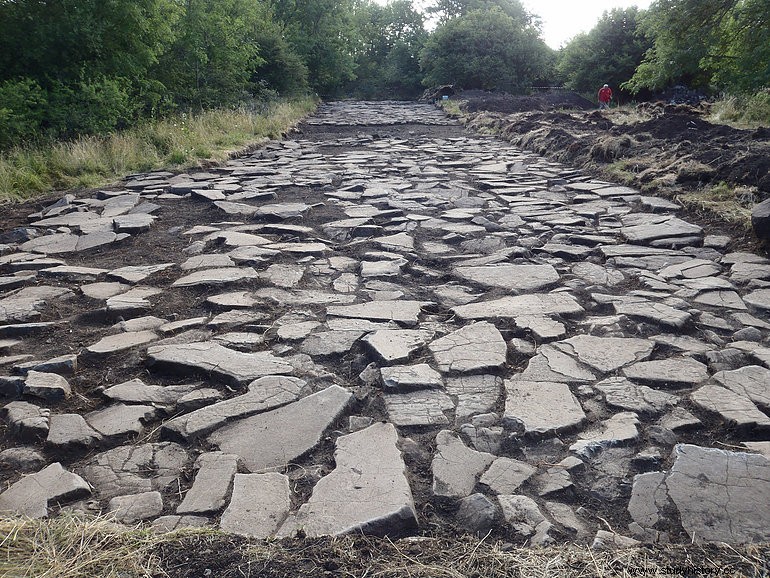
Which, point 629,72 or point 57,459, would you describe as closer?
point 57,459

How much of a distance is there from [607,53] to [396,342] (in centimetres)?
2999

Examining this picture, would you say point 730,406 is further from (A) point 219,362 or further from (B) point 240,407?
(A) point 219,362

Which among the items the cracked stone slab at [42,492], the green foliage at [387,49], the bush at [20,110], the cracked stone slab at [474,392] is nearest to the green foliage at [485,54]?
the green foliage at [387,49]

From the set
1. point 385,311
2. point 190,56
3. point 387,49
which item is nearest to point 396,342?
point 385,311

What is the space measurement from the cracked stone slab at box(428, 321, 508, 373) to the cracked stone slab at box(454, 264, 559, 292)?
0.80 meters

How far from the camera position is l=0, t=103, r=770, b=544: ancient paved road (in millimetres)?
2184

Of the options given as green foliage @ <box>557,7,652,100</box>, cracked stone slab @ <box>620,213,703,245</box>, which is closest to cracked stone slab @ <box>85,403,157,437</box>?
cracked stone slab @ <box>620,213,703,245</box>

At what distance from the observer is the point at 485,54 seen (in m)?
33.3

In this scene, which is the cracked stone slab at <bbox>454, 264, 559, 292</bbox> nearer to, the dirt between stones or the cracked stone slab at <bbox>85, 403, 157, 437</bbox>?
the dirt between stones

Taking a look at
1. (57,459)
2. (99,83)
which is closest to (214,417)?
(57,459)

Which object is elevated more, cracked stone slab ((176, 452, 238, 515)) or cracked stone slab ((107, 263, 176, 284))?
cracked stone slab ((107, 263, 176, 284))

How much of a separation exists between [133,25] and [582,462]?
12.2 meters

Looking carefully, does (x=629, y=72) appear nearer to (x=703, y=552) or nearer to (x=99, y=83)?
(x=99, y=83)

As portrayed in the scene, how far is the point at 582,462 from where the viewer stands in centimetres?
238
